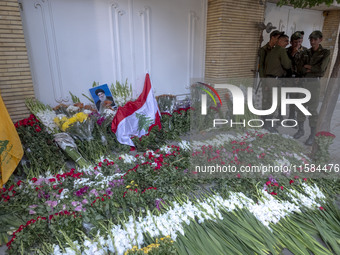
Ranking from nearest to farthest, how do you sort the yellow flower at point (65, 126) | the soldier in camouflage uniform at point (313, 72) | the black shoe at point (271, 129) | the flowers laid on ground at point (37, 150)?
the flowers laid on ground at point (37, 150), the yellow flower at point (65, 126), the soldier in camouflage uniform at point (313, 72), the black shoe at point (271, 129)

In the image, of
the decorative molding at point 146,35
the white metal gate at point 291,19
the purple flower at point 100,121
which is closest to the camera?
the purple flower at point 100,121

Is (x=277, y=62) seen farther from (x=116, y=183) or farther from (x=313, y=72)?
(x=116, y=183)

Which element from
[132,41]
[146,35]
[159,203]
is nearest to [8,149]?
[159,203]

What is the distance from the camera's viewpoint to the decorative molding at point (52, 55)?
3.63 m

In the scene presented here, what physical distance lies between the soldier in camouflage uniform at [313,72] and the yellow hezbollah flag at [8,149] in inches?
166

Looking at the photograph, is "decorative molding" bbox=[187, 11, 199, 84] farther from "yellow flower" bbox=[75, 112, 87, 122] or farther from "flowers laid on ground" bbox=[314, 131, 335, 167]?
"flowers laid on ground" bbox=[314, 131, 335, 167]

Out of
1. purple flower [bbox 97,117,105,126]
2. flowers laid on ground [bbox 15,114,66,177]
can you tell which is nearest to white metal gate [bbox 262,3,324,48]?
purple flower [bbox 97,117,105,126]

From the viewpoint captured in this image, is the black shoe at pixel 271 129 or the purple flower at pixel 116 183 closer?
the purple flower at pixel 116 183

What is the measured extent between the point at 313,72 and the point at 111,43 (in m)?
3.74

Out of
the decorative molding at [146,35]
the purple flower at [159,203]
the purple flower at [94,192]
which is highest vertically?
the decorative molding at [146,35]

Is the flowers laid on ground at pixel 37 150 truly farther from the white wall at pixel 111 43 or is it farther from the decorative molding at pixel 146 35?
the decorative molding at pixel 146 35

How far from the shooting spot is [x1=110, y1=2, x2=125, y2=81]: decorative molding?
4.24 meters

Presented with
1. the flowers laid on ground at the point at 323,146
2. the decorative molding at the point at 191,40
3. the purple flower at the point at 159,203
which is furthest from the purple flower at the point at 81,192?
A: the decorative molding at the point at 191,40

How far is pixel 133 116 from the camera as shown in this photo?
12.4 feet
